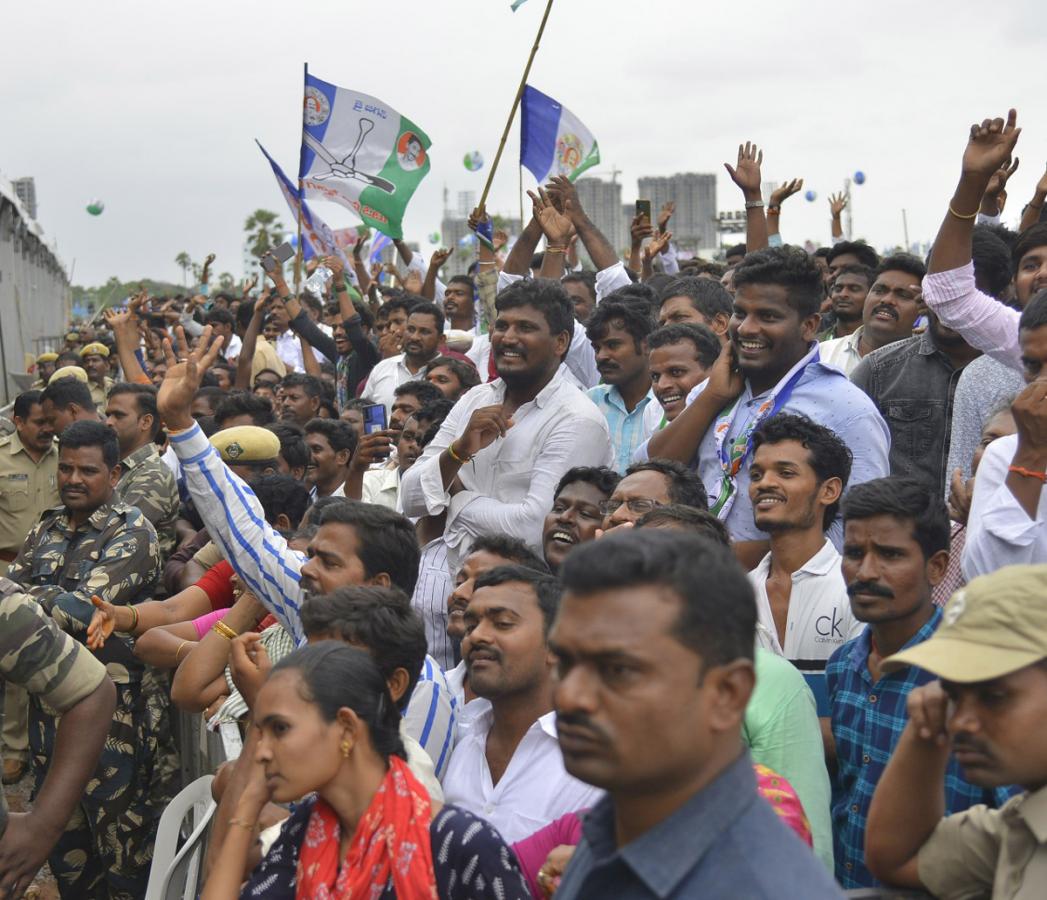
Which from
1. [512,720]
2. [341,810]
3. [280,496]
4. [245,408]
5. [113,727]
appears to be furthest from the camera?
[245,408]

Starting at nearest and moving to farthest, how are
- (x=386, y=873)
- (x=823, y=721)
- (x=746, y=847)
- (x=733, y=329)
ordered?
(x=746, y=847) → (x=386, y=873) → (x=823, y=721) → (x=733, y=329)

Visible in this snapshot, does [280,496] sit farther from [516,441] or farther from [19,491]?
[19,491]

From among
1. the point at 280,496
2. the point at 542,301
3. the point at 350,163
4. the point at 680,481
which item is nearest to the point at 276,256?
the point at 350,163

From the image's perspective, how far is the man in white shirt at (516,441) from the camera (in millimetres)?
5293

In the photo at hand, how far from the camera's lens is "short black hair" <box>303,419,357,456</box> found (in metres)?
7.01

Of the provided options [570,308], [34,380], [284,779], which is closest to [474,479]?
[570,308]

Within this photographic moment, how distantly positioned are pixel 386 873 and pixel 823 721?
144 centimetres

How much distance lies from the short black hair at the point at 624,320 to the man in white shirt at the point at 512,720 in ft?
8.61

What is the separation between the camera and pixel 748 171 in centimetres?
700

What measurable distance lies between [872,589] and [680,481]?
992mm

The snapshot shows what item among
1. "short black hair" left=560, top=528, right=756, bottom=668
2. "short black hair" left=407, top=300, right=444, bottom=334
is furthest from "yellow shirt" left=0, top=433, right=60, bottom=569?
"short black hair" left=560, top=528, right=756, bottom=668

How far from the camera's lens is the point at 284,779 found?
2.88 m

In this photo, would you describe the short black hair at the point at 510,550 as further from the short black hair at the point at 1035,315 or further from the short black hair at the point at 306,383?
the short black hair at the point at 306,383

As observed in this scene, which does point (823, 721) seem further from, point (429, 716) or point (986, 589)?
point (986, 589)
